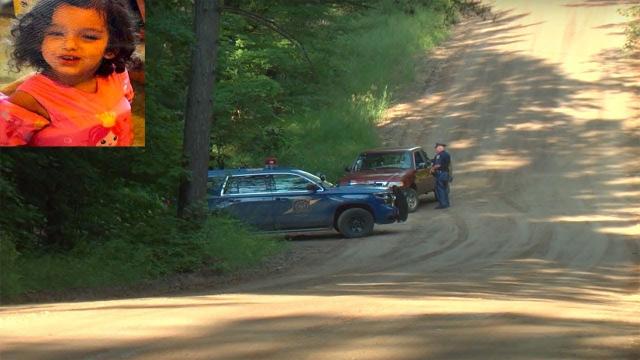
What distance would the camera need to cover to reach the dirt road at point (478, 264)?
943cm

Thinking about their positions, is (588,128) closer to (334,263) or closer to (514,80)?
(514,80)

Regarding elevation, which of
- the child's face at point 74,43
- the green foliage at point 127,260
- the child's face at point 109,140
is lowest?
the green foliage at point 127,260

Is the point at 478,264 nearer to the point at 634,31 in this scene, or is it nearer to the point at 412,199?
the point at 412,199

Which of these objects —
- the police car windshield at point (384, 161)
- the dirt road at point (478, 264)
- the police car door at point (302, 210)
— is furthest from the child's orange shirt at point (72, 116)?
the police car windshield at point (384, 161)

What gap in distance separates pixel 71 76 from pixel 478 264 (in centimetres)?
808

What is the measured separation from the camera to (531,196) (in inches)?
1294

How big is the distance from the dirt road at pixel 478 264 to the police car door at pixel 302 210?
0.53 m

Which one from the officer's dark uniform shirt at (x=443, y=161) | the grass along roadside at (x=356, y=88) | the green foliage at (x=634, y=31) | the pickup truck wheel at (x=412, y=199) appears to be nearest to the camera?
the pickup truck wheel at (x=412, y=199)

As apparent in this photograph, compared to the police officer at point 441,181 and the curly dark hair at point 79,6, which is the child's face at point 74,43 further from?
the police officer at point 441,181

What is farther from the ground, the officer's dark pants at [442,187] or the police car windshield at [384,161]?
the police car windshield at [384,161]

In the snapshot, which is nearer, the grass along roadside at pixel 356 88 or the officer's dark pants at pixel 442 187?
the officer's dark pants at pixel 442 187

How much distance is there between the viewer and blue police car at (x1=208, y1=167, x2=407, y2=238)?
24.7 m

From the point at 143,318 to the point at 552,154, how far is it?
3068cm

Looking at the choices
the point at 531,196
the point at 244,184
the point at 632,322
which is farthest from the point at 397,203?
the point at 632,322
